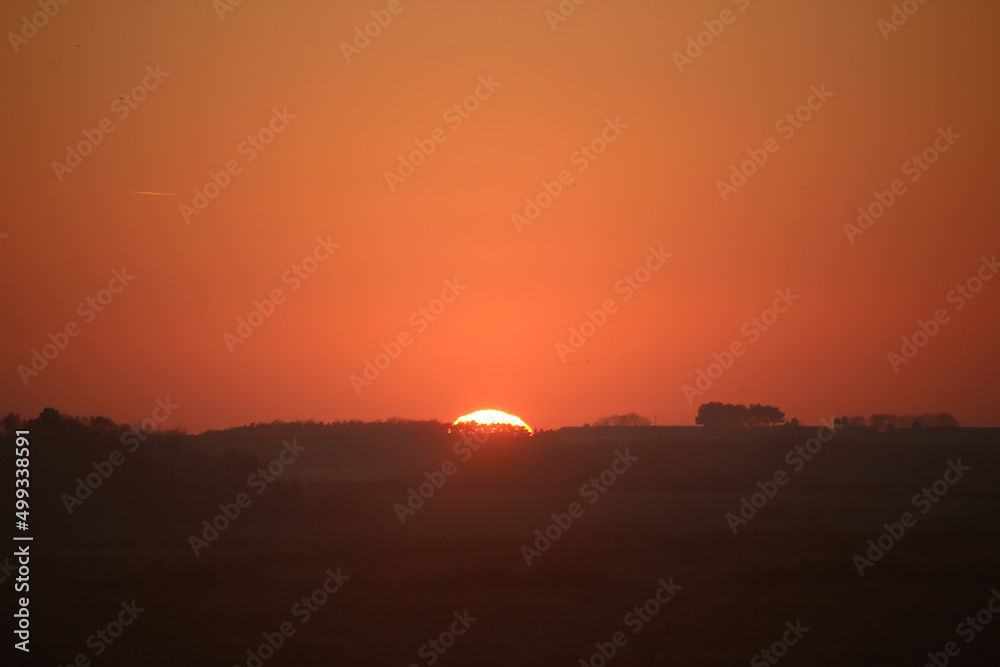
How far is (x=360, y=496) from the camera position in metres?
42.9

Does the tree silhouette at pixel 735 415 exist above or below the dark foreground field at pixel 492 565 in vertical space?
above

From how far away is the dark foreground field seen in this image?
1443 cm

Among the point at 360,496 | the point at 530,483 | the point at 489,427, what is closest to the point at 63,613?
the point at 360,496

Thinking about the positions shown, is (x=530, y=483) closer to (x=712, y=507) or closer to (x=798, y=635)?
(x=712, y=507)

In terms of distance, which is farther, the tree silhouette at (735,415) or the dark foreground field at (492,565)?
the tree silhouette at (735,415)

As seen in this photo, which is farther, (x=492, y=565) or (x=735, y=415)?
(x=735, y=415)

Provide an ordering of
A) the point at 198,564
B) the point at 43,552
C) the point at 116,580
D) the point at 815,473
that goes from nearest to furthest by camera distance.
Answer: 1. the point at 116,580
2. the point at 198,564
3. the point at 43,552
4. the point at 815,473

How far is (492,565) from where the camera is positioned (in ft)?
72.0

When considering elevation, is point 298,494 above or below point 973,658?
below

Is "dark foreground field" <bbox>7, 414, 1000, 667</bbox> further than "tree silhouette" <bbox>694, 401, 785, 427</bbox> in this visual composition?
No

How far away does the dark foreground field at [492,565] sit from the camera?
1443 centimetres

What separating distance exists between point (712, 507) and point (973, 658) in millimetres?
30006

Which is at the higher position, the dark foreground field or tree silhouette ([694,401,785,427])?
tree silhouette ([694,401,785,427])

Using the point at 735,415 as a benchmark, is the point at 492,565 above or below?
below
